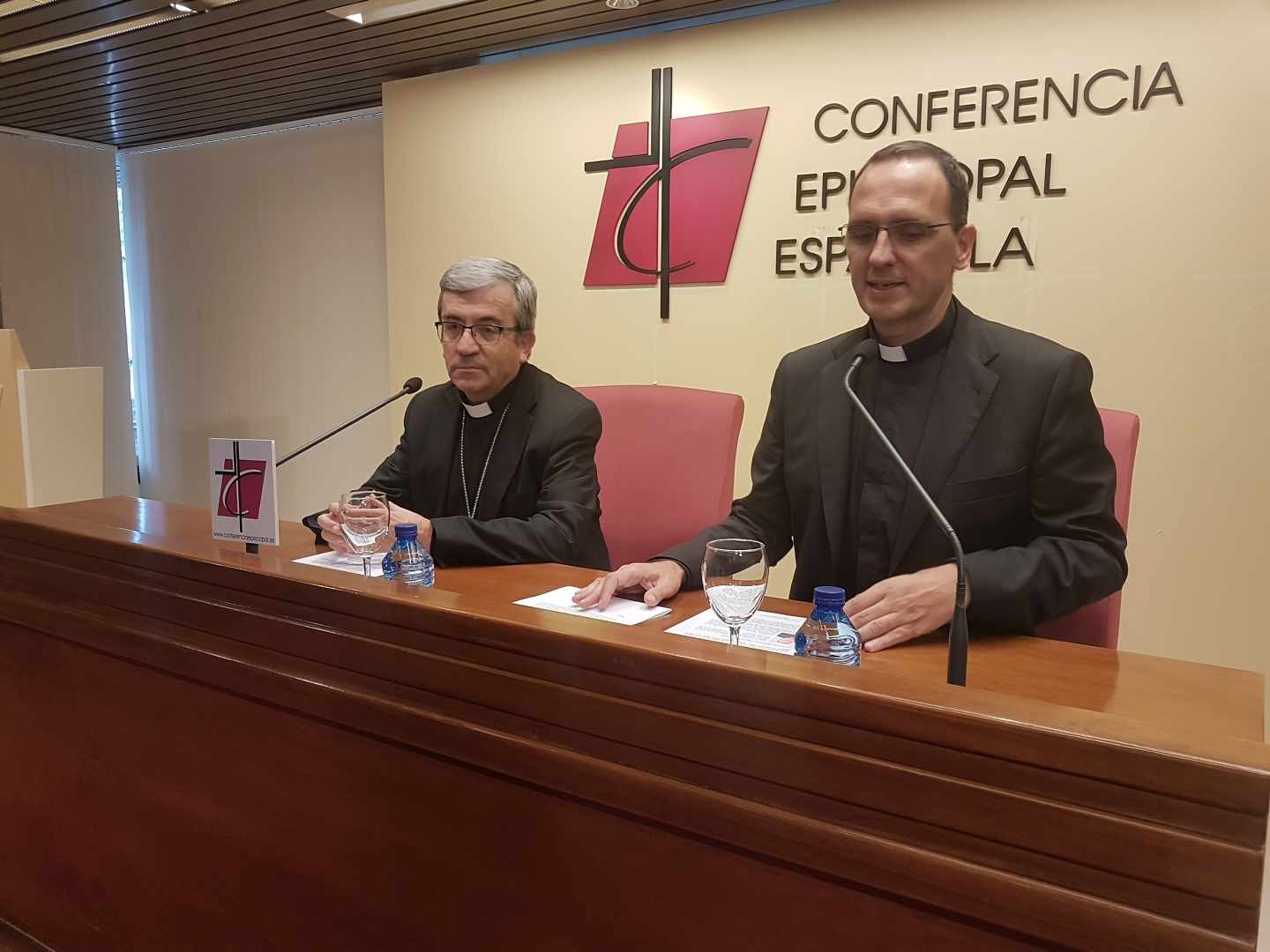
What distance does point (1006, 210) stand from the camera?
9.48 feet

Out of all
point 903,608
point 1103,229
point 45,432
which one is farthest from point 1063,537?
point 45,432

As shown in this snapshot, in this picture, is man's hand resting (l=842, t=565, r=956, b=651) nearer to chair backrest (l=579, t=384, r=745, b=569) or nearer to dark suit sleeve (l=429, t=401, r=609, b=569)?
dark suit sleeve (l=429, t=401, r=609, b=569)

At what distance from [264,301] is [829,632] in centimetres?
503

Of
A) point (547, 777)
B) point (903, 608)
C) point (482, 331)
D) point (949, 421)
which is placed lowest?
point (547, 777)

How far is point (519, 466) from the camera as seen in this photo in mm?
2096

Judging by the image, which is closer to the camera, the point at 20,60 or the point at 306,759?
the point at 306,759

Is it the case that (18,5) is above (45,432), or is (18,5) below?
above

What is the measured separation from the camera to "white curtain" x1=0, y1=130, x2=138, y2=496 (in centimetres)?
536

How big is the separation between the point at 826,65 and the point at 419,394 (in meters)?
1.81

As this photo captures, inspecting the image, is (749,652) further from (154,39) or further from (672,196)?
(154,39)

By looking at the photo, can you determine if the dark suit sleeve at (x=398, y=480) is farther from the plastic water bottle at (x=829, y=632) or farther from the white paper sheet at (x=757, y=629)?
the plastic water bottle at (x=829, y=632)

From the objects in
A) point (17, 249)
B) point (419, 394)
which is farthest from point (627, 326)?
point (17, 249)

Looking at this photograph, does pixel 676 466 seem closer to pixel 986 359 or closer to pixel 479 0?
pixel 986 359

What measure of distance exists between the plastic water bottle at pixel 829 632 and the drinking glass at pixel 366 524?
29.2 inches
